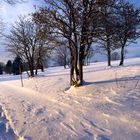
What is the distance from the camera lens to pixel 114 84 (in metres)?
14.3

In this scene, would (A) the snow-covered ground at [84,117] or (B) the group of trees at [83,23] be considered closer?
(A) the snow-covered ground at [84,117]

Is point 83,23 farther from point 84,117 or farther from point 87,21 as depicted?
point 84,117

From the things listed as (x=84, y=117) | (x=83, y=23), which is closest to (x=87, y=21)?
(x=83, y=23)

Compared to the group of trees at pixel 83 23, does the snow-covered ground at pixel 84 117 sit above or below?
below

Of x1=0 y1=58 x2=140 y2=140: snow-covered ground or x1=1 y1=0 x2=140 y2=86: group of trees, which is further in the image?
x1=1 y1=0 x2=140 y2=86: group of trees

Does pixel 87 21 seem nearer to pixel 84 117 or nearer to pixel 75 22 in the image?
pixel 75 22

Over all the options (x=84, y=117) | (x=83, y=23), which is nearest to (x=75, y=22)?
(x=83, y=23)

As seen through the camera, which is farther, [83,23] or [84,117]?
[83,23]

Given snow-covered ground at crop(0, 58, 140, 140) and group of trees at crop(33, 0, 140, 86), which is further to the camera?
group of trees at crop(33, 0, 140, 86)

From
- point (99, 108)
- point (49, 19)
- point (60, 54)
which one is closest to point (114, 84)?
point (99, 108)

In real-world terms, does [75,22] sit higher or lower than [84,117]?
higher

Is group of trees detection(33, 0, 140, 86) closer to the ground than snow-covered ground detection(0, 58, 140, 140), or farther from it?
farther from it

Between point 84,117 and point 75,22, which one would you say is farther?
point 75,22

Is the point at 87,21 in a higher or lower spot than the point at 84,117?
higher
